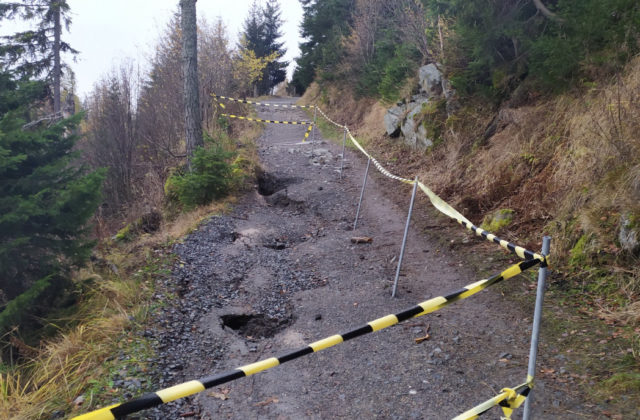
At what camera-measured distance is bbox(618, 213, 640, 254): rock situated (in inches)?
174

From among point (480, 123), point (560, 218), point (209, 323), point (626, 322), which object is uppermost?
point (480, 123)

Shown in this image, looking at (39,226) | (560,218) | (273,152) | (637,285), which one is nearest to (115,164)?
(273,152)

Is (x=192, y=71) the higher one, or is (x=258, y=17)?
(x=258, y=17)

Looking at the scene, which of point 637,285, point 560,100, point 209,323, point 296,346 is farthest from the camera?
point 560,100

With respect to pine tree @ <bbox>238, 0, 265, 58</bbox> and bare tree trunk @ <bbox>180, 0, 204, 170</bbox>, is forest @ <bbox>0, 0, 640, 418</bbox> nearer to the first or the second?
bare tree trunk @ <bbox>180, 0, 204, 170</bbox>

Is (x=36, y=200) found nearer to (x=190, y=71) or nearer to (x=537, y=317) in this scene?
(x=190, y=71)

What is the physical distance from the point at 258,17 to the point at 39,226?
38.9 metres

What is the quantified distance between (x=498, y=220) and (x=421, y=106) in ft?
20.9

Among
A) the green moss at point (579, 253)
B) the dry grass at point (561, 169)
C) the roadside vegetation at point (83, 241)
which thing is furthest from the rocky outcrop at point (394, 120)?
the green moss at point (579, 253)

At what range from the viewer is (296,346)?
455 cm

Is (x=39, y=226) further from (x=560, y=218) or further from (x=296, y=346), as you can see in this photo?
(x=560, y=218)

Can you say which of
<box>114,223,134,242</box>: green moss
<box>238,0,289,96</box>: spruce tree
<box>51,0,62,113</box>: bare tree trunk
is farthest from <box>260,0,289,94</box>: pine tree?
<box>114,223,134,242</box>: green moss

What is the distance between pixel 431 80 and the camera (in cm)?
1191

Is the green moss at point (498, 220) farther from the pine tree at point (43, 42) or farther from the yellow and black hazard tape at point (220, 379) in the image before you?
the pine tree at point (43, 42)
